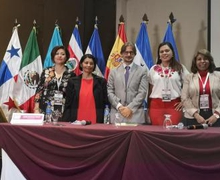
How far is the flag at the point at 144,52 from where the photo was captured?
12.8 feet

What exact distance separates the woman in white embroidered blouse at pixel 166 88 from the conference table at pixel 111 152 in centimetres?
81

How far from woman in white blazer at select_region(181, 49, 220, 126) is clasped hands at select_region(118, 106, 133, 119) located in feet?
1.69

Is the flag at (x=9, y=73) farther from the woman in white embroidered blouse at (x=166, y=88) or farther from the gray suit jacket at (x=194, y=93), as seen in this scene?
the gray suit jacket at (x=194, y=93)

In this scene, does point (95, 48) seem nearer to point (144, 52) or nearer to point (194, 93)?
point (144, 52)

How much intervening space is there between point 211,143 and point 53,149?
112 centimetres

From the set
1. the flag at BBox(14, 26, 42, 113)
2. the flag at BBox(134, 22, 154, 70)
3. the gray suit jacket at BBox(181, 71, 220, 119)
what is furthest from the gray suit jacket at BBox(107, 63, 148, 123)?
the flag at BBox(14, 26, 42, 113)

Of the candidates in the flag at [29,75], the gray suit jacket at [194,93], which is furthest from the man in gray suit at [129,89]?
the flag at [29,75]

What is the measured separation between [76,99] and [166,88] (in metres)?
0.91

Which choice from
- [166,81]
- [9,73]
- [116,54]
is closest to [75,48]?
[116,54]

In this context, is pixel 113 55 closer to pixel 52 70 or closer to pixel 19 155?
pixel 52 70

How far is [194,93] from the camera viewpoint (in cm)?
273

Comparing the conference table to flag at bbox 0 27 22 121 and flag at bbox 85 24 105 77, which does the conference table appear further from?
flag at bbox 85 24 105 77

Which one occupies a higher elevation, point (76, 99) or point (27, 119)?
point (76, 99)

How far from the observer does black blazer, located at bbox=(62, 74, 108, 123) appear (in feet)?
9.80
